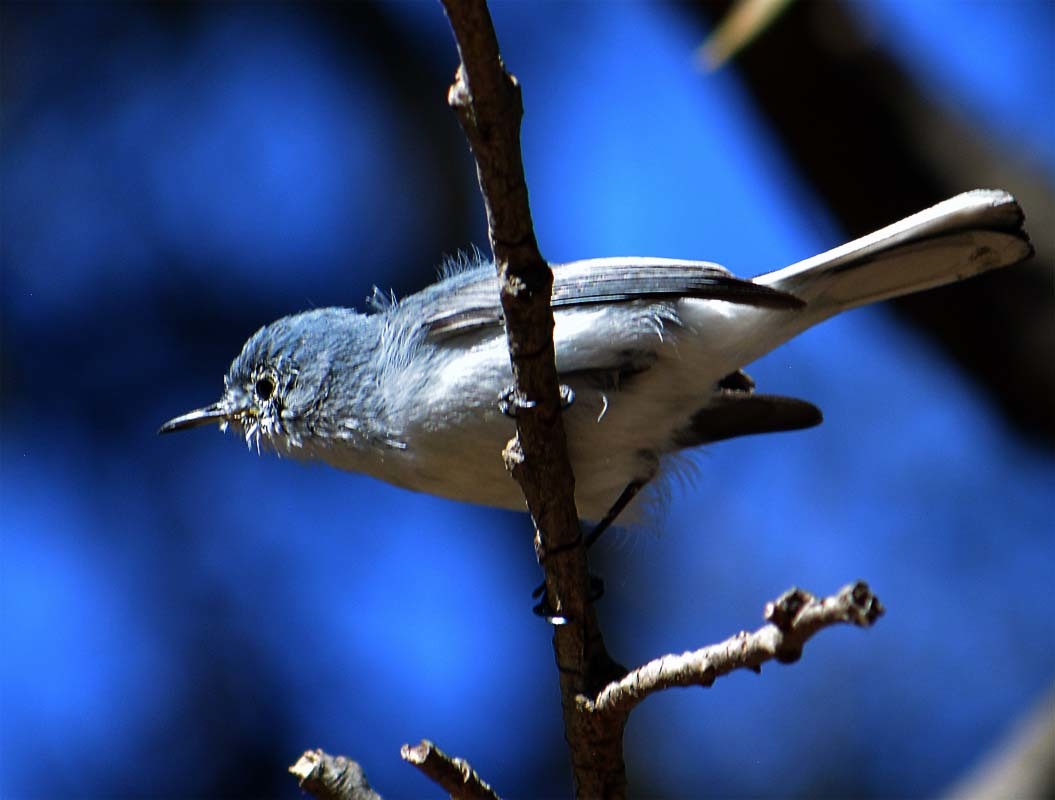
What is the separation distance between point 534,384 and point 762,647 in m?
0.67

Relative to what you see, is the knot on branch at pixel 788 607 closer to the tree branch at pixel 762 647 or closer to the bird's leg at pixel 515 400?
the tree branch at pixel 762 647

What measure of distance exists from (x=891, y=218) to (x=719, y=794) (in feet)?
11.8

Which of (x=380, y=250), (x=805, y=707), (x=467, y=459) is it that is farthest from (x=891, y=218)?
(x=380, y=250)

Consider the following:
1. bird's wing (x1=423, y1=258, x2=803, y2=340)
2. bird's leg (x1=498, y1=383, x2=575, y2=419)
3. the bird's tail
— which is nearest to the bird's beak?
bird's wing (x1=423, y1=258, x2=803, y2=340)

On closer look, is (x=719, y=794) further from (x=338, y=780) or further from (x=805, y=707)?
(x=338, y=780)

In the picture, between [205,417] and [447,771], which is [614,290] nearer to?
[447,771]

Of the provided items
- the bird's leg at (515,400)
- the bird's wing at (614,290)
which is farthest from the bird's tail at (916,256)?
the bird's leg at (515,400)

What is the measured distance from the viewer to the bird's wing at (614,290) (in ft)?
8.31

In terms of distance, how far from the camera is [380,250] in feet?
24.8

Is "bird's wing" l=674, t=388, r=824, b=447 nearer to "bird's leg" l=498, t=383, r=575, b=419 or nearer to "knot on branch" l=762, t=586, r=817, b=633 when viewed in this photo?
"bird's leg" l=498, t=383, r=575, b=419

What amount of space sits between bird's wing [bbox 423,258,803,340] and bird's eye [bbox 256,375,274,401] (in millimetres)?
541

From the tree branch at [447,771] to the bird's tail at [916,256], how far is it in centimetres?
139

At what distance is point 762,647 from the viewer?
159 centimetres

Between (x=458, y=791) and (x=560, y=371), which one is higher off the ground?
(x=560, y=371)
